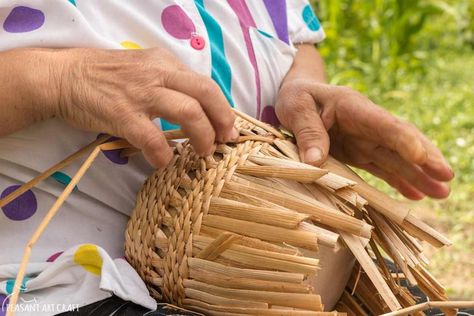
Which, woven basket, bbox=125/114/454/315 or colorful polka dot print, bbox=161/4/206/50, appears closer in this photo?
woven basket, bbox=125/114/454/315

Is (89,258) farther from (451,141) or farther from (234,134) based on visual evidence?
(451,141)

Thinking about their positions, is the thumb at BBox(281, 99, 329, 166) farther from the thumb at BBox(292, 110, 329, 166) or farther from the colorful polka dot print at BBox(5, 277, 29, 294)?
the colorful polka dot print at BBox(5, 277, 29, 294)

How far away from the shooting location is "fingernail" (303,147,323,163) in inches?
41.6

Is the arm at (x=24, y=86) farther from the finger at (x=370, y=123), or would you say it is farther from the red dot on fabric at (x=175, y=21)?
the finger at (x=370, y=123)

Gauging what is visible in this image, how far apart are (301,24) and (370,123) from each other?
38cm

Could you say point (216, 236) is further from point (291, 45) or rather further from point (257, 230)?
point (291, 45)

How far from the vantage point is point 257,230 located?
937 millimetres

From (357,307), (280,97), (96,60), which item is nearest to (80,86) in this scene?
(96,60)

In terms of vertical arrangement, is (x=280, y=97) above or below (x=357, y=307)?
above

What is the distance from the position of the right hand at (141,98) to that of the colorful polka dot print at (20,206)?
14cm

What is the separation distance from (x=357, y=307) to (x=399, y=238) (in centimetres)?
13

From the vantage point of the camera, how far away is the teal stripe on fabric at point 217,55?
119 cm

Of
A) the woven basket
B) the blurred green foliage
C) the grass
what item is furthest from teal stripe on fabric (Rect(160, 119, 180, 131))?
the blurred green foliage

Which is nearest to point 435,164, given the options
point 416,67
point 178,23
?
point 178,23
